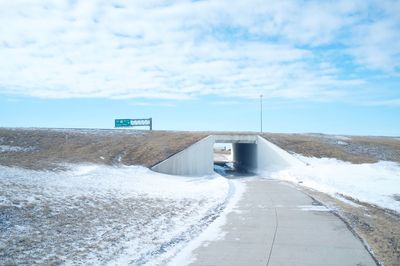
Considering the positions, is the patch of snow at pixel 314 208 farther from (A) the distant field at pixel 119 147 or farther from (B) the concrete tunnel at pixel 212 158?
(B) the concrete tunnel at pixel 212 158

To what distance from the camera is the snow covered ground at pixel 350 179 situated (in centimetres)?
1977

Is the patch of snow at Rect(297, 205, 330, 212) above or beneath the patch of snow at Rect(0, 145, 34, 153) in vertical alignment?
beneath

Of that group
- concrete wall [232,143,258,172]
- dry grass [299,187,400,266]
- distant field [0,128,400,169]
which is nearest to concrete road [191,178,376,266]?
dry grass [299,187,400,266]

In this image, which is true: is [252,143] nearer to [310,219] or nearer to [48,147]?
[48,147]

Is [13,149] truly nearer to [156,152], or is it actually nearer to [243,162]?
[156,152]

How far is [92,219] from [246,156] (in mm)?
38099

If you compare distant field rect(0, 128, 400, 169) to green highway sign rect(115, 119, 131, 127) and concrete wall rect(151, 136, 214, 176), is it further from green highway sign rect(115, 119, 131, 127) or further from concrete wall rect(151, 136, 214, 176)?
green highway sign rect(115, 119, 131, 127)

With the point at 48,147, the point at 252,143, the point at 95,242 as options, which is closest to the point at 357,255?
the point at 95,242

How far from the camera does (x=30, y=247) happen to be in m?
8.45

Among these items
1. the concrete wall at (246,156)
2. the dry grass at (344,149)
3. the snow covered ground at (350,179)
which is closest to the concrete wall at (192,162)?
the snow covered ground at (350,179)

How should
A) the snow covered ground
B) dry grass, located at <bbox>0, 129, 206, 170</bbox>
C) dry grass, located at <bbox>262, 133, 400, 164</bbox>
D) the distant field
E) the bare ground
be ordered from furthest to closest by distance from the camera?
1. dry grass, located at <bbox>262, 133, 400, 164</bbox>
2. dry grass, located at <bbox>0, 129, 206, 170</bbox>
3. the distant field
4. the snow covered ground
5. the bare ground

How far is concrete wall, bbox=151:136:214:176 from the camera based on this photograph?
1244 inches

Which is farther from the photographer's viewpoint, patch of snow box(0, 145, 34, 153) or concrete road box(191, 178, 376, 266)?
patch of snow box(0, 145, 34, 153)

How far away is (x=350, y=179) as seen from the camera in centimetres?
2480
